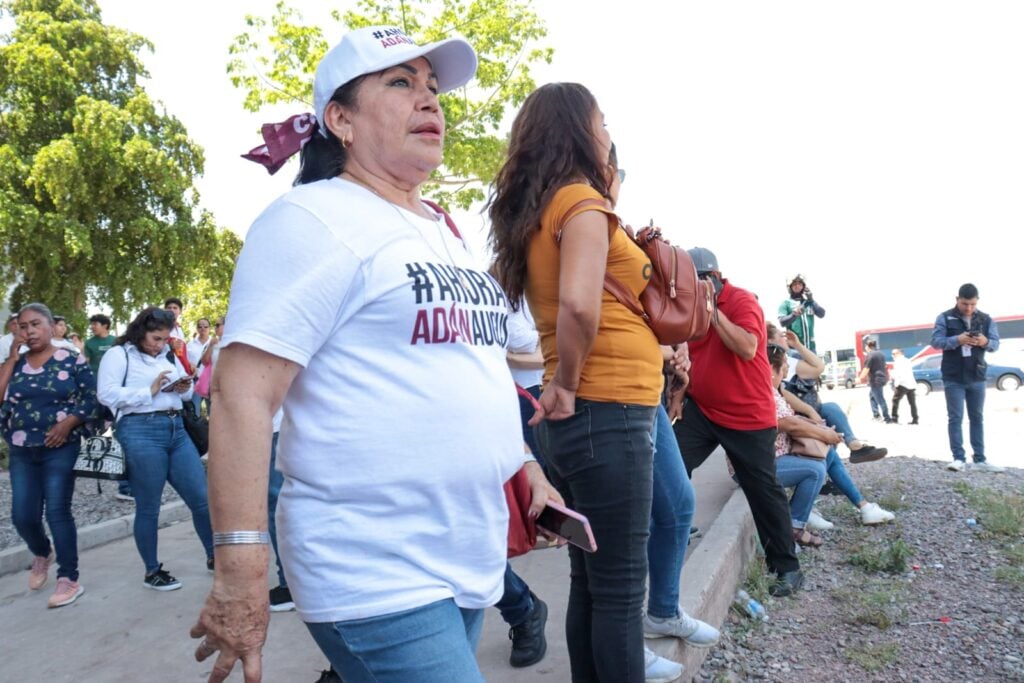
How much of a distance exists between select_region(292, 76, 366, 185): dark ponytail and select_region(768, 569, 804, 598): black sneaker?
152 inches

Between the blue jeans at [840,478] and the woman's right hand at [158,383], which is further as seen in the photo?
the blue jeans at [840,478]

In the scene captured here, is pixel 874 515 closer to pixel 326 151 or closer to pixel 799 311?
pixel 799 311

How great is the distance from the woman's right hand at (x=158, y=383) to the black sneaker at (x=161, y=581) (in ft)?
3.81

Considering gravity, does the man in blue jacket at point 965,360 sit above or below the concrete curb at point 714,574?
above

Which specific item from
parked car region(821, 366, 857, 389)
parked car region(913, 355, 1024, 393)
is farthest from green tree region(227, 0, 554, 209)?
parked car region(821, 366, 857, 389)

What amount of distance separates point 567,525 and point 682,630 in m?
1.65

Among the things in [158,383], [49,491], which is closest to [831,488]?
[158,383]

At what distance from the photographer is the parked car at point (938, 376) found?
31.2 metres

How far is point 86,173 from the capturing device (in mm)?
21547

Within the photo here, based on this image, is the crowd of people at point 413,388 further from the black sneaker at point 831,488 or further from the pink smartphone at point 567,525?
the black sneaker at point 831,488

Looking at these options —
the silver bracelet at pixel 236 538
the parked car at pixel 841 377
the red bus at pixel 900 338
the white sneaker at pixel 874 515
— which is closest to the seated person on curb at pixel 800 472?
the white sneaker at pixel 874 515

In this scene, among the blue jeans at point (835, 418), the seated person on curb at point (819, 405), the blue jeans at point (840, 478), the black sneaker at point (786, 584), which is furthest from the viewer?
the blue jeans at point (835, 418)

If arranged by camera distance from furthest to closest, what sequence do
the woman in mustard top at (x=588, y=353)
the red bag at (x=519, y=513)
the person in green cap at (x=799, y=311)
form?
A: the person in green cap at (x=799, y=311) → the woman in mustard top at (x=588, y=353) → the red bag at (x=519, y=513)

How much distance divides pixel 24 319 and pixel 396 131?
4.63 metres
